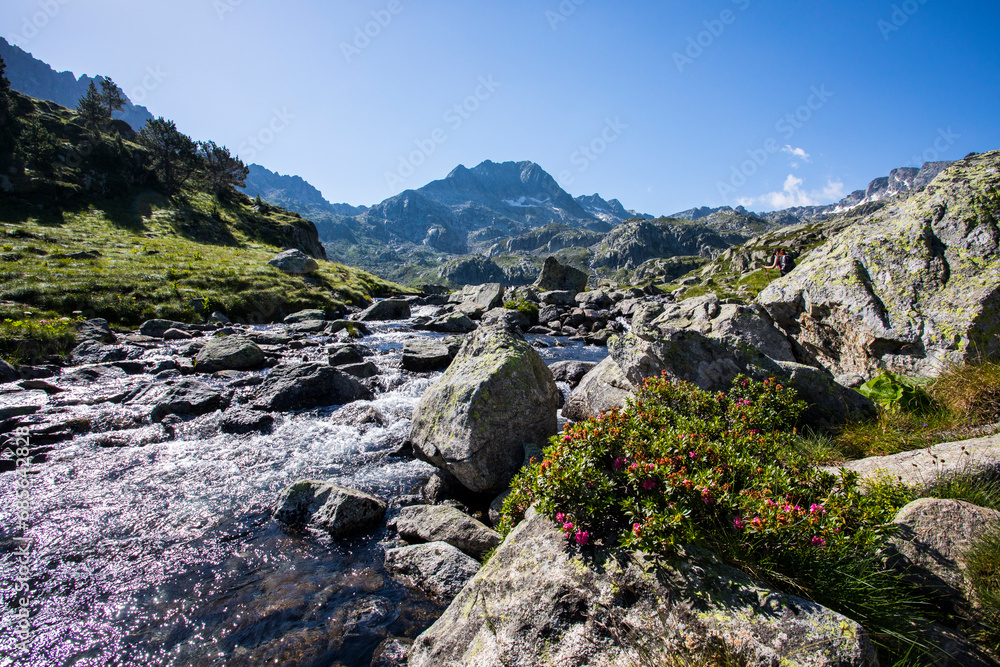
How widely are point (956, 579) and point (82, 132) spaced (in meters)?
123

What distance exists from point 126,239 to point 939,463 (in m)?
71.7

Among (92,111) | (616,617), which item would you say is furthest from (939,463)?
(92,111)

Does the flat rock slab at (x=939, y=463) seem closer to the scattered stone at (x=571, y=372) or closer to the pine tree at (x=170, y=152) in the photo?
the scattered stone at (x=571, y=372)

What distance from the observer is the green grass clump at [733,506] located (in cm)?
406

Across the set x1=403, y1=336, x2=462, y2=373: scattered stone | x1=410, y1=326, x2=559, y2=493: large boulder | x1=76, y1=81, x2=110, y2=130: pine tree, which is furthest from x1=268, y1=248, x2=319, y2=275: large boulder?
x1=76, y1=81, x2=110, y2=130: pine tree

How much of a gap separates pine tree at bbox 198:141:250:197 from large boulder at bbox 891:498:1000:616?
118868 millimetres

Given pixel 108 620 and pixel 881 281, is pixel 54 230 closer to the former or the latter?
pixel 108 620

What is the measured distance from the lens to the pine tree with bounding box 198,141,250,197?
314 ft

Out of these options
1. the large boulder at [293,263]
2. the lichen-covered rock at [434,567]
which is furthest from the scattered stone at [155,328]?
the lichen-covered rock at [434,567]

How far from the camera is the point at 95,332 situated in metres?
23.5

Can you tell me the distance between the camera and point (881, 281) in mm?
11000

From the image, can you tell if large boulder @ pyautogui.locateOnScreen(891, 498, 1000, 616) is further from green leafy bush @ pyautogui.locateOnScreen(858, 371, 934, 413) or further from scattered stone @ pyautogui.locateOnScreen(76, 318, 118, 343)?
scattered stone @ pyautogui.locateOnScreen(76, 318, 118, 343)

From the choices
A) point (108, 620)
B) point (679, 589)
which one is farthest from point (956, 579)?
point (108, 620)

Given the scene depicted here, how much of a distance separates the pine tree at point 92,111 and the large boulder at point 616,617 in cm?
12649
